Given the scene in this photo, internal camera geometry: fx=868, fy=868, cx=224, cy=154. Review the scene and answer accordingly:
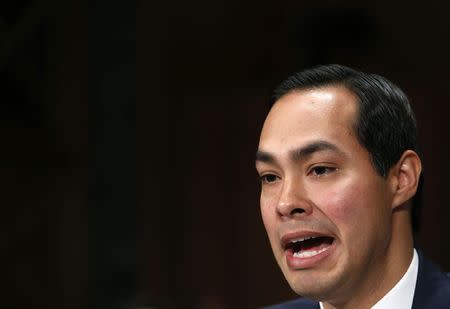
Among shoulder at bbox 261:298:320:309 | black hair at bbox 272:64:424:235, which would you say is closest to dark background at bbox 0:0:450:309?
shoulder at bbox 261:298:320:309

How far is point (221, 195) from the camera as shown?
178 inches

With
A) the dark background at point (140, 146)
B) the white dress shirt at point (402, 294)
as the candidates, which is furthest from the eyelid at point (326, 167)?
the dark background at point (140, 146)

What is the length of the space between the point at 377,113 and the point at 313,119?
0.11m

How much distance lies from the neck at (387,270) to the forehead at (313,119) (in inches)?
7.1

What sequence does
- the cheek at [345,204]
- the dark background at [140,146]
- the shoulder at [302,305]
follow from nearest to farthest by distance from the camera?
the cheek at [345,204], the shoulder at [302,305], the dark background at [140,146]

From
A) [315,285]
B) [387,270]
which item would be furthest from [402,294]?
[315,285]

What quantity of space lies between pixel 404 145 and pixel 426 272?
8.8 inches

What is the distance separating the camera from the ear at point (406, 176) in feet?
4.80

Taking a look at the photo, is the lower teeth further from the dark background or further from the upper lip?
the dark background

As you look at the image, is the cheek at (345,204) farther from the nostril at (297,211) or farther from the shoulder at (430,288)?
the shoulder at (430,288)

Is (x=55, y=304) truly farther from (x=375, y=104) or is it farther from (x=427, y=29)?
(x=375, y=104)

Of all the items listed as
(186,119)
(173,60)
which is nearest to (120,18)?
(173,60)

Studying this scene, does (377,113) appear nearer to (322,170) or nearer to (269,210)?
(322,170)

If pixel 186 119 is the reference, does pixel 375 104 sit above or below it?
above
